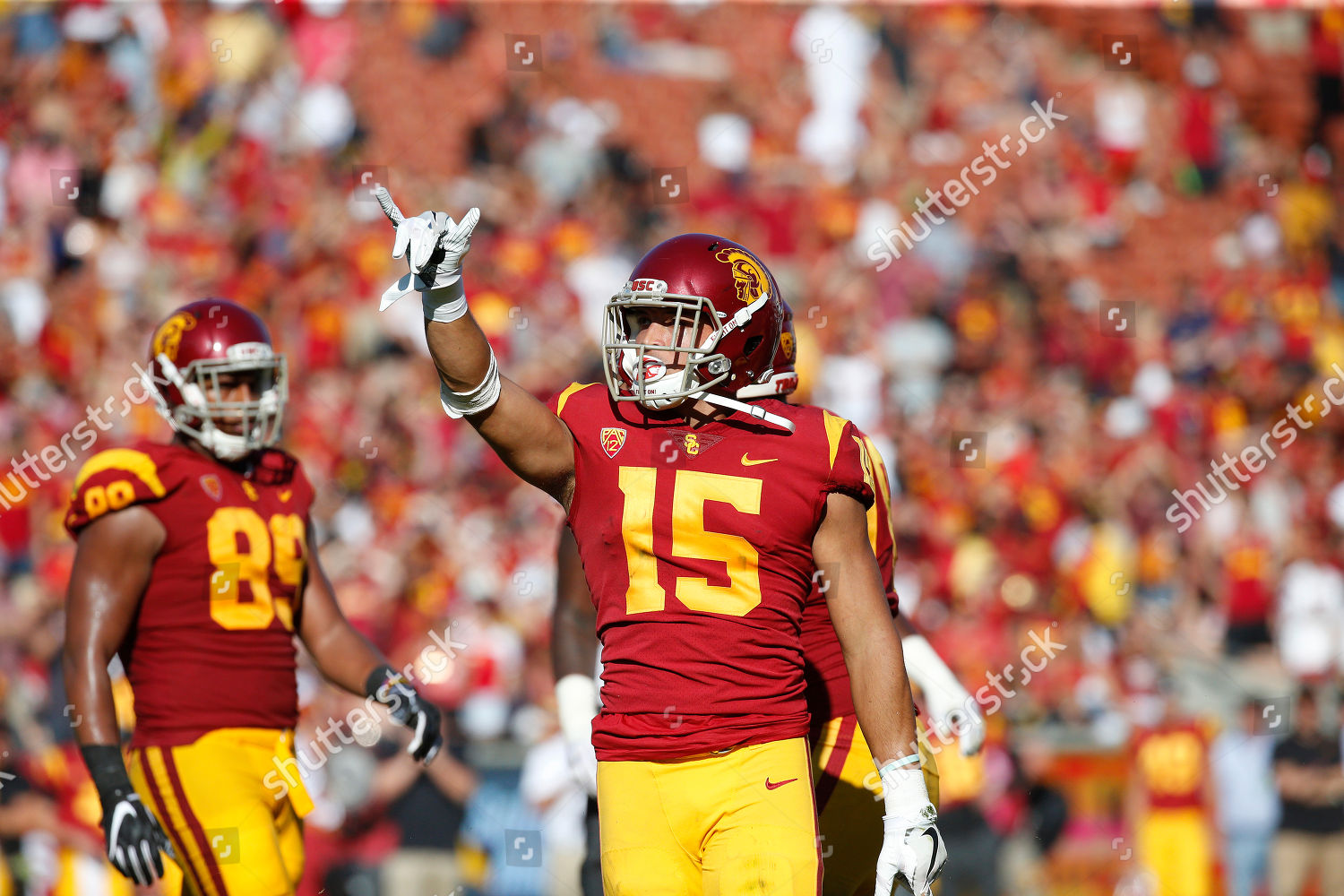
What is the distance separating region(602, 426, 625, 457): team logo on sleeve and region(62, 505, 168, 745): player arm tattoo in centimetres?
158

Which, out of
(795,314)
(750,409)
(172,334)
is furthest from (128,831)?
(795,314)

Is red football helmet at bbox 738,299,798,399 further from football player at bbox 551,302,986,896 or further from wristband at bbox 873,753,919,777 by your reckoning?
wristband at bbox 873,753,919,777

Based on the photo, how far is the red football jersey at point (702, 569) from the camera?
Answer: 3.03 m

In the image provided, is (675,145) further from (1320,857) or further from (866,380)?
(1320,857)

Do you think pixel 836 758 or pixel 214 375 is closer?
pixel 836 758

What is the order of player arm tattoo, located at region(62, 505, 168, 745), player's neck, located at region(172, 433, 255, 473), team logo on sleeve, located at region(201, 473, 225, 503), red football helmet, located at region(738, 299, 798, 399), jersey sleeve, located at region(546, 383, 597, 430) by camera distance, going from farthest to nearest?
player's neck, located at region(172, 433, 255, 473) < team logo on sleeve, located at region(201, 473, 225, 503) < player arm tattoo, located at region(62, 505, 168, 745) < red football helmet, located at region(738, 299, 798, 399) < jersey sleeve, located at region(546, 383, 597, 430)

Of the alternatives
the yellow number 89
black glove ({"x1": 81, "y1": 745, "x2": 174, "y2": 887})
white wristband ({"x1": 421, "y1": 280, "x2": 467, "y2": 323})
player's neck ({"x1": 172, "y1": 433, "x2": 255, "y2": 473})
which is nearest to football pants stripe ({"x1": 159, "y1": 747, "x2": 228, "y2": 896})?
black glove ({"x1": 81, "y1": 745, "x2": 174, "y2": 887})

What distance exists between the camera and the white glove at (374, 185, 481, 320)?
2797mm

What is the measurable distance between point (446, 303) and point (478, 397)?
20 centimetres

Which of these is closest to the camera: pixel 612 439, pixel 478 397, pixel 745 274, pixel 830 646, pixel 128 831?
pixel 478 397

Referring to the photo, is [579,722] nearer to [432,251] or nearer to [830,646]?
[830,646]

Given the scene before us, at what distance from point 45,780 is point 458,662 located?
219 centimetres

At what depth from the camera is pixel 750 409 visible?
3.13 m

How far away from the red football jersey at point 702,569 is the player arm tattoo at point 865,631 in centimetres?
4
